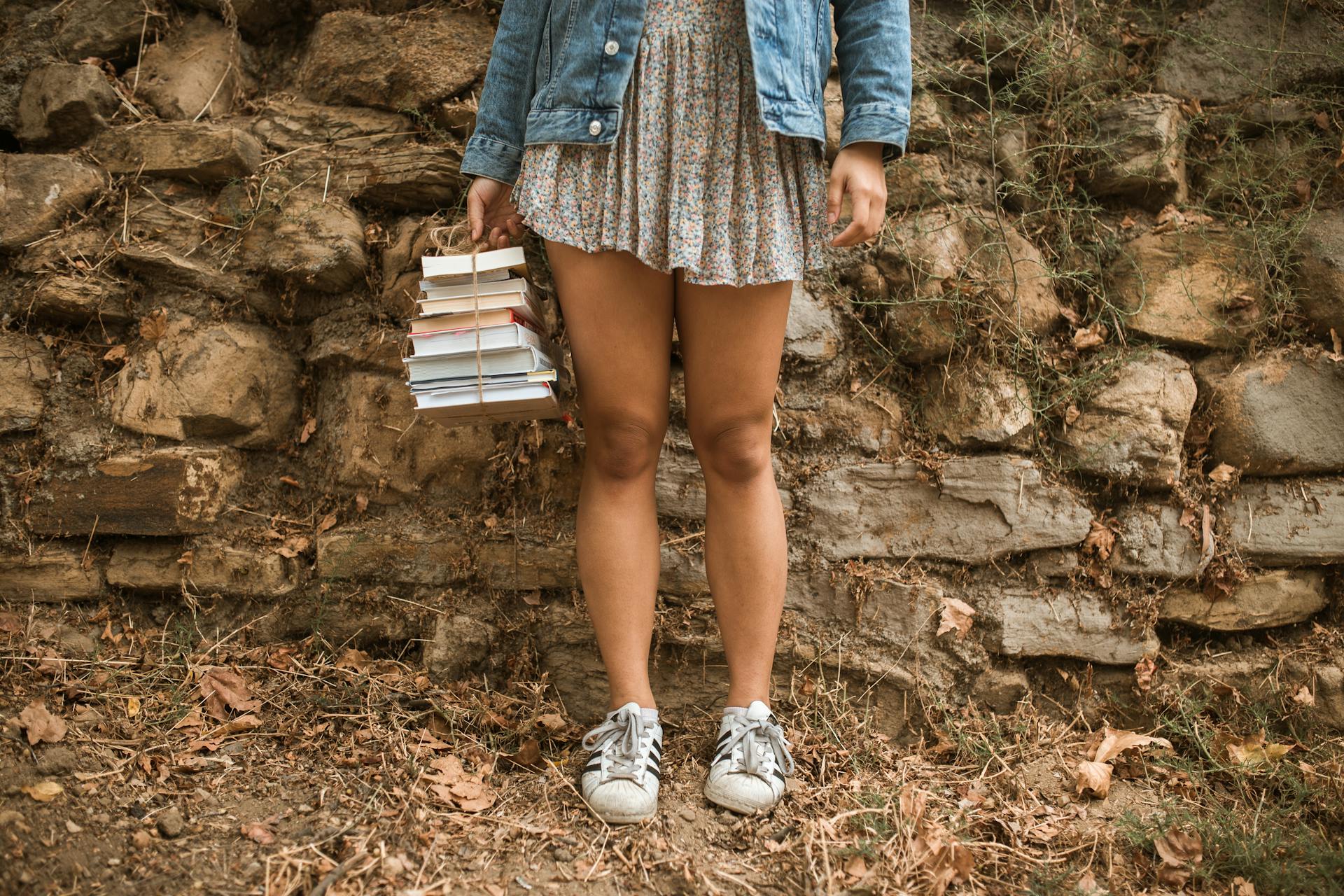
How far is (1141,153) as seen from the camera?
2686 mm

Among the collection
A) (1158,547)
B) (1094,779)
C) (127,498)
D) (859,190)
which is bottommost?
(1094,779)

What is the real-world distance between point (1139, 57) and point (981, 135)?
61 centimetres

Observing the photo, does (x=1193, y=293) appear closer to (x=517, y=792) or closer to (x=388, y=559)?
(x=517, y=792)

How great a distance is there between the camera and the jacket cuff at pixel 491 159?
1955 mm

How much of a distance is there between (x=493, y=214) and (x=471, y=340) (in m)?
0.33

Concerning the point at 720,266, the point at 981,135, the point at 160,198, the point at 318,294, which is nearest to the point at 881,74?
the point at 720,266

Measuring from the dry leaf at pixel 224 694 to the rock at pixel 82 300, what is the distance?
3.52 feet

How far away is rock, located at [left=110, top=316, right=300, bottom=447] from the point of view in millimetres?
2512

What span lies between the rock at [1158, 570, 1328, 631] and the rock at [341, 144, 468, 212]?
93.5 inches

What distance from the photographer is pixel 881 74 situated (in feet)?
5.97

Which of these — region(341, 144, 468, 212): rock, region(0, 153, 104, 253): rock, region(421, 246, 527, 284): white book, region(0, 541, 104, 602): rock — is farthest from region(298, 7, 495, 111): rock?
region(0, 541, 104, 602): rock

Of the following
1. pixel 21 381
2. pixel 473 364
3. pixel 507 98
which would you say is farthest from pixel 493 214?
pixel 21 381

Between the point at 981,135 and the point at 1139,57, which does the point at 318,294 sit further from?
the point at 1139,57

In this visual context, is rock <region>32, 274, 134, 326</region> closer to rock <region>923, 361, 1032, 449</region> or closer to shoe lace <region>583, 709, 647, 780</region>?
shoe lace <region>583, 709, 647, 780</region>
